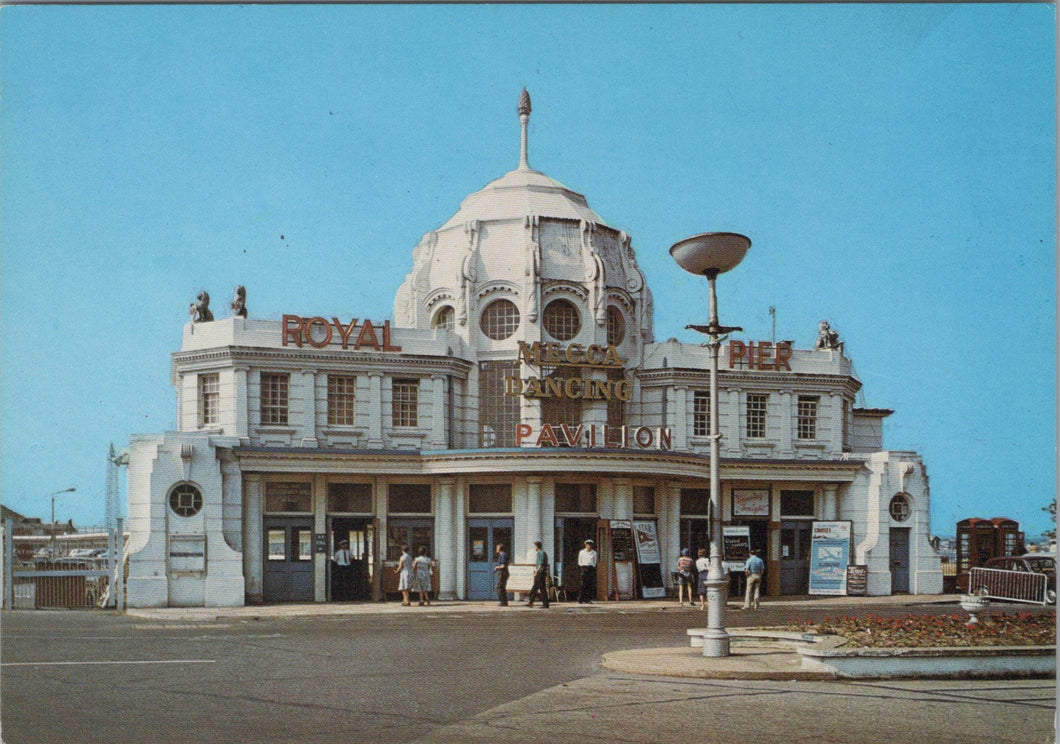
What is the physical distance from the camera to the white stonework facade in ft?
109

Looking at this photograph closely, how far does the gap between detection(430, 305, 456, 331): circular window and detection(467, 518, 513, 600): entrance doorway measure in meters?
6.43

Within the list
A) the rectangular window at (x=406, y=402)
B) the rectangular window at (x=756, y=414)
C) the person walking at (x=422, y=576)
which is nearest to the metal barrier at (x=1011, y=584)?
the rectangular window at (x=756, y=414)

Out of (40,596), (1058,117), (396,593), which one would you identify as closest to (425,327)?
(396,593)

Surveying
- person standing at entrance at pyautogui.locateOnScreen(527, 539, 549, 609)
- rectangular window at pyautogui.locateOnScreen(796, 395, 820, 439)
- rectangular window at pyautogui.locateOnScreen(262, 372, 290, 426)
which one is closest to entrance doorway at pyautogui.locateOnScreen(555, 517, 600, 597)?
person standing at entrance at pyautogui.locateOnScreen(527, 539, 549, 609)

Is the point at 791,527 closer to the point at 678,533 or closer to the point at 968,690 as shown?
the point at 678,533

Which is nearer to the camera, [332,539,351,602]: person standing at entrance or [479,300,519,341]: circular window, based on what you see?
[332,539,351,602]: person standing at entrance

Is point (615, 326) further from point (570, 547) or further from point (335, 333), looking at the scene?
point (335, 333)

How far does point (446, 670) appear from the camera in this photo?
16844 millimetres

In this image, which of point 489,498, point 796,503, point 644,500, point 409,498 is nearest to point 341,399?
point 409,498

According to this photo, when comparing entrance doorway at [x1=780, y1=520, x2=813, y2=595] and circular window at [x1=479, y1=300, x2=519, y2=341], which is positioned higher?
circular window at [x1=479, y1=300, x2=519, y2=341]

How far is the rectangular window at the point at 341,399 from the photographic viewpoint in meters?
34.9

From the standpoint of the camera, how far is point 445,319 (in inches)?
1487

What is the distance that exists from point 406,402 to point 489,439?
2811 millimetres

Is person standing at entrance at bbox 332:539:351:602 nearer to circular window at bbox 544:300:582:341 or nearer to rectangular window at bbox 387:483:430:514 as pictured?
rectangular window at bbox 387:483:430:514
